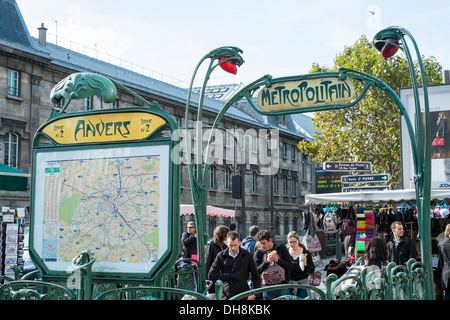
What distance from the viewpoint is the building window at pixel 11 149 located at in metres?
28.3

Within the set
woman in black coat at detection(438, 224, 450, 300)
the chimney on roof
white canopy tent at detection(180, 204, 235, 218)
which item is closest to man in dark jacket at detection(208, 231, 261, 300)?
woman in black coat at detection(438, 224, 450, 300)

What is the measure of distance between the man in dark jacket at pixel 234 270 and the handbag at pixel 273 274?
0.41m

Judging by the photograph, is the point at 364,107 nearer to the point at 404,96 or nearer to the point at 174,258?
the point at 404,96

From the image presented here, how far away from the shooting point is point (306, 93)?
27.6 feet

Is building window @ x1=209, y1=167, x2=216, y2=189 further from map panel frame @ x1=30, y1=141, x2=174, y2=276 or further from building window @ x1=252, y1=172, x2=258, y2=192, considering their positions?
map panel frame @ x1=30, y1=141, x2=174, y2=276

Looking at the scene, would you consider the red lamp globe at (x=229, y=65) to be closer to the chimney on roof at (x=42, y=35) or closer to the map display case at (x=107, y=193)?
the map display case at (x=107, y=193)

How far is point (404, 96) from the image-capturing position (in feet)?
57.5

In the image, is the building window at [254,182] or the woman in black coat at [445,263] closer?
the woman in black coat at [445,263]

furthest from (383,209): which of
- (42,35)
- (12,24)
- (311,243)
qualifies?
(42,35)

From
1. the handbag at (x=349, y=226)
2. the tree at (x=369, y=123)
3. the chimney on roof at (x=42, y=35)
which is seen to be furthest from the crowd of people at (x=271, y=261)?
the chimney on roof at (x=42, y=35)

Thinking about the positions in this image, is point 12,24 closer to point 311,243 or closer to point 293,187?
point 311,243

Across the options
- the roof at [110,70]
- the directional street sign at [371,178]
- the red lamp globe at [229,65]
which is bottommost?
the directional street sign at [371,178]
